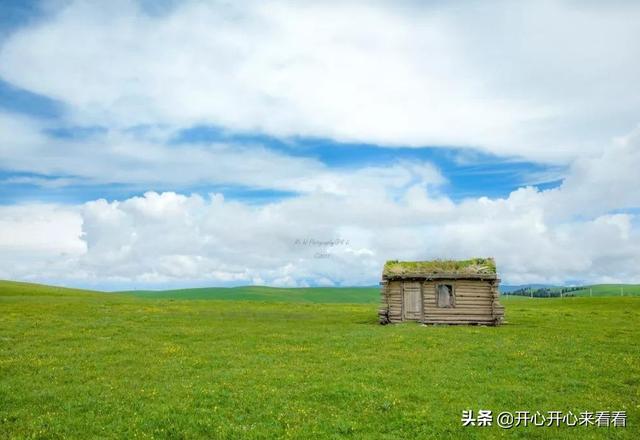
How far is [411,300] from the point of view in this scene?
52.5m

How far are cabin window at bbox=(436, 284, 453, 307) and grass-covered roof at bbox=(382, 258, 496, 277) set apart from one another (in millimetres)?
1735

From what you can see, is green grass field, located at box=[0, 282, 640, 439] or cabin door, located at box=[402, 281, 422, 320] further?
cabin door, located at box=[402, 281, 422, 320]

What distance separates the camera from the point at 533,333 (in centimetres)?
4238

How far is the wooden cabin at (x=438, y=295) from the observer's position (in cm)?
5172

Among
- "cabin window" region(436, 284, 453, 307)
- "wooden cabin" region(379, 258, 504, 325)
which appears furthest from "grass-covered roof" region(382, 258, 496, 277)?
"cabin window" region(436, 284, 453, 307)

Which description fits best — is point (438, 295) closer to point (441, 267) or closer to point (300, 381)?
point (441, 267)

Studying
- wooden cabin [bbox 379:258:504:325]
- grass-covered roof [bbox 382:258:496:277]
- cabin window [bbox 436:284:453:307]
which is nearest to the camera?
wooden cabin [bbox 379:258:504:325]

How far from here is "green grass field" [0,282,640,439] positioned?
17.7 meters

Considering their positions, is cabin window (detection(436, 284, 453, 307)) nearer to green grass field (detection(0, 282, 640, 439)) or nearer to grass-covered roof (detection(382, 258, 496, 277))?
grass-covered roof (detection(382, 258, 496, 277))

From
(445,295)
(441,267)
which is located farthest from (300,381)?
(445,295)

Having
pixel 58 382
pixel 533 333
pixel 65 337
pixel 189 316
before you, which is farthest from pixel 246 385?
pixel 189 316

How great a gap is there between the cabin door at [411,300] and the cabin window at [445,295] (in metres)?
Result: 2.01

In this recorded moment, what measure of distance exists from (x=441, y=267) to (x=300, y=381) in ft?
106

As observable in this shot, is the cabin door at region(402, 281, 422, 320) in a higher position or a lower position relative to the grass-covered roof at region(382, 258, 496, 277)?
lower
